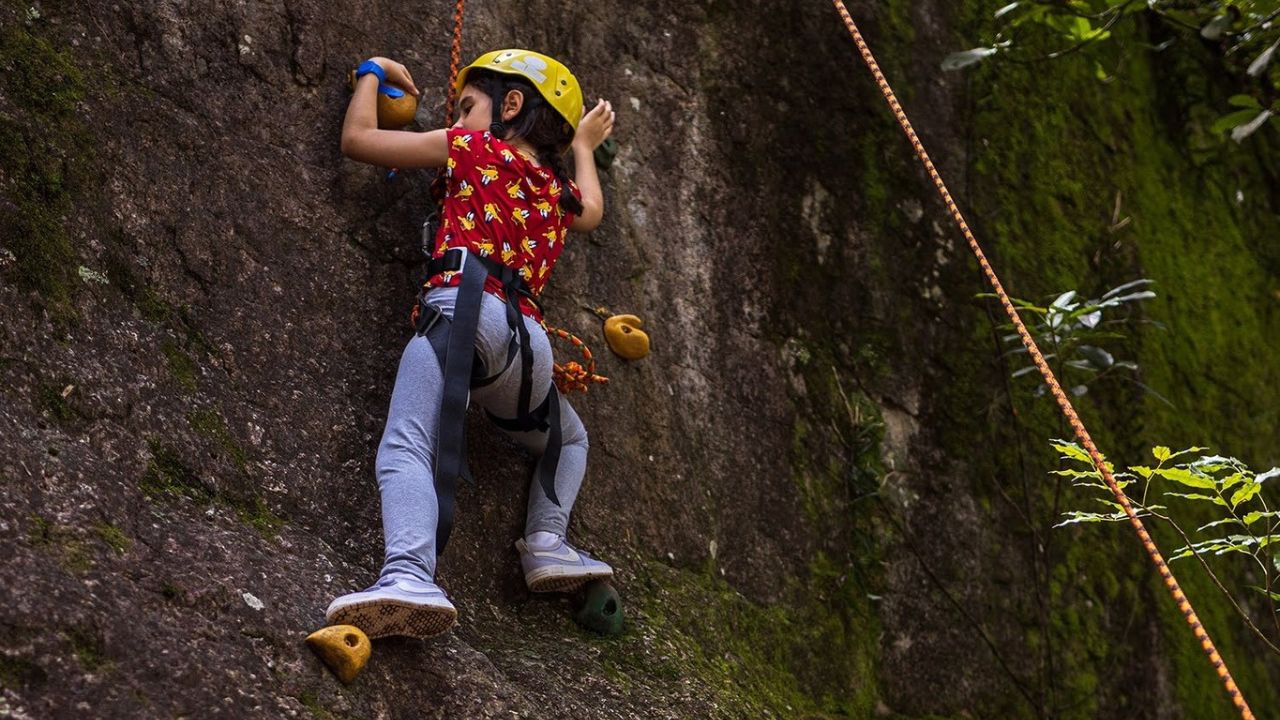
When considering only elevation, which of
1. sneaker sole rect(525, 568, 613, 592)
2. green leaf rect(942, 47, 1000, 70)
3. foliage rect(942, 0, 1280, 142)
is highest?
foliage rect(942, 0, 1280, 142)

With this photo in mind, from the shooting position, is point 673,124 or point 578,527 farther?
point 673,124

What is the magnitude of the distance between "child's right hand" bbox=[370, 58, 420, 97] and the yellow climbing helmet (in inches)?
6.7

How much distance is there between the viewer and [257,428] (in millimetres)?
3441

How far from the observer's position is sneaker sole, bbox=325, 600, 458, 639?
2920 millimetres

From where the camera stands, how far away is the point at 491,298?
362 centimetres

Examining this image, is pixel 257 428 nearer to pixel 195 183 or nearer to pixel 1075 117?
pixel 195 183

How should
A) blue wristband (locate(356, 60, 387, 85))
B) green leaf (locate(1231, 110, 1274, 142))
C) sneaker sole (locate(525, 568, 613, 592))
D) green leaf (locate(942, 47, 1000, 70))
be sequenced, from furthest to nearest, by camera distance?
green leaf (locate(942, 47, 1000, 70)) < green leaf (locate(1231, 110, 1274, 142)) < blue wristband (locate(356, 60, 387, 85)) < sneaker sole (locate(525, 568, 613, 592))

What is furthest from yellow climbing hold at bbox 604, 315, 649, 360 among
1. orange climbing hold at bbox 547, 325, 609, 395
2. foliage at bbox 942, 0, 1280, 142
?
foliage at bbox 942, 0, 1280, 142

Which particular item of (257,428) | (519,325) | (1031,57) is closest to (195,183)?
(257,428)

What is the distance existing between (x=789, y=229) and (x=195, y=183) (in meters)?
2.63

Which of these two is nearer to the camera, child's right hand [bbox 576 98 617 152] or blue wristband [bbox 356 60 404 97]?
blue wristband [bbox 356 60 404 97]

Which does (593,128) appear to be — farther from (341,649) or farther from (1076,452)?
(341,649)

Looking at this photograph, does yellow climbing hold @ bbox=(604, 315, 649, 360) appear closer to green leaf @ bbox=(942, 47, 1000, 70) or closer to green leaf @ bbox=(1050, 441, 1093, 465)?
green leaf @ bbox=(1050, 441, 1093, 465)

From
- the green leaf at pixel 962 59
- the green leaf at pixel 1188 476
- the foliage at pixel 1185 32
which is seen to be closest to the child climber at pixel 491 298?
the green leaf at pixel 1188 476
